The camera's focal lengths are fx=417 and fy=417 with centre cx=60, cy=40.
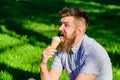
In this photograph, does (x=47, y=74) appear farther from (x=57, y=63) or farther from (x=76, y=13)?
(x=76, y=13)

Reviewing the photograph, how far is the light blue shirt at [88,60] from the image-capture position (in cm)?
500

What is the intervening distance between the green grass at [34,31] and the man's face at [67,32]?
2085 millimetres

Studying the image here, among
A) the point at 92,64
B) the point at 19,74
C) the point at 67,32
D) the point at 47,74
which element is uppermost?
the point at 67,32

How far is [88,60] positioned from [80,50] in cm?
23

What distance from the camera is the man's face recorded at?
5090 millimetres

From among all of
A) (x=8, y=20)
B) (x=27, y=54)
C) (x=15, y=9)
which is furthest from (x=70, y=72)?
(x=15, y=9)

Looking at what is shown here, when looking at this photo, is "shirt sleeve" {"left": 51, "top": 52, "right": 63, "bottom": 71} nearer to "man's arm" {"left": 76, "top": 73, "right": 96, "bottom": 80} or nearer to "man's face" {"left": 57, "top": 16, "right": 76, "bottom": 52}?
"man's face" {"left": 57, "top": 16, "right": 76, "bottom": 52}

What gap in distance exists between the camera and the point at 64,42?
200 inches

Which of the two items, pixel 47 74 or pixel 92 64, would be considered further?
pixel 47 74

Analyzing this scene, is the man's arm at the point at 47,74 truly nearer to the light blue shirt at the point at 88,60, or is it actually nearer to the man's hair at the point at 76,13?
the light blue shirt at the point at 88,60

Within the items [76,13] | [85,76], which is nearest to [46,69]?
[85,76]

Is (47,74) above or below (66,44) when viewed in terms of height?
below

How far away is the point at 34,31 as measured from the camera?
35.9 ft

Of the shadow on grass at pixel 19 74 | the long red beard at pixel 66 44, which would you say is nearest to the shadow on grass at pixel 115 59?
the shadow on grass at pixel 19 74
